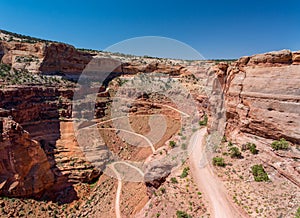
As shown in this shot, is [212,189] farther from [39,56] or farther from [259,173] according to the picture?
[39,56]

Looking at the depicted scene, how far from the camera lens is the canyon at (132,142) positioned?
1491 centimetres

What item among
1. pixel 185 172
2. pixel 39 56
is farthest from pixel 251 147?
pixel 39 56

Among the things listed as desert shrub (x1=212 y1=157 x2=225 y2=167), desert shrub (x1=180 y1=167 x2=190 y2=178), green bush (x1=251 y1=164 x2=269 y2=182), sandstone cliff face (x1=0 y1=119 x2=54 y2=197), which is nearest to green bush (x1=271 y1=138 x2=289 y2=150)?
green bush (x1=251 y1=164 x2=269 y2=182)

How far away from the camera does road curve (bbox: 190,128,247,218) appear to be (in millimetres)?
13500

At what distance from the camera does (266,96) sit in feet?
54.9

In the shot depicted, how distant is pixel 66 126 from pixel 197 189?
2410cm

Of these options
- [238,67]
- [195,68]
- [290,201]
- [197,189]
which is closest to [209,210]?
[197,189]

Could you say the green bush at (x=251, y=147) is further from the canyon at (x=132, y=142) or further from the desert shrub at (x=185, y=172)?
the desert shrub at (x=185, y=172)

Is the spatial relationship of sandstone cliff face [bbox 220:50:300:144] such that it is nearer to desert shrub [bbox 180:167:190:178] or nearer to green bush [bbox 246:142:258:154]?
green bush [bbox 246:142:258:154]

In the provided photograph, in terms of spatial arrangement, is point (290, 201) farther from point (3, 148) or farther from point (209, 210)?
point (3, 148)

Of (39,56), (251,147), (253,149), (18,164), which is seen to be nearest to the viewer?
(253,149)

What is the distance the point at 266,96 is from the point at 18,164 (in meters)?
23.5

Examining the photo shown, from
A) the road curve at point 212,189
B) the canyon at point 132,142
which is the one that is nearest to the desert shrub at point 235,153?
the canyon at point 132,142

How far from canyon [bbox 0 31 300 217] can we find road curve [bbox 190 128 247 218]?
384 millimetres
